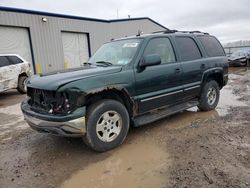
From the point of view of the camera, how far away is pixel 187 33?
5391 millimetres

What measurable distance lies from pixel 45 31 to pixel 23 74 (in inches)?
237

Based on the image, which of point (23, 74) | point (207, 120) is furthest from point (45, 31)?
point (207, 120)

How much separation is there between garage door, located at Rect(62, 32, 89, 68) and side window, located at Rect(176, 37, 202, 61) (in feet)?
41.4

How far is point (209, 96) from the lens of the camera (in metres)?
5.86

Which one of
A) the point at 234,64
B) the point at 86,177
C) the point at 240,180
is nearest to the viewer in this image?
the point at 240,180

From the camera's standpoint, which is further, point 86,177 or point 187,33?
point 187,33

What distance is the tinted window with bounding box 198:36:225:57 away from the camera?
5673mm

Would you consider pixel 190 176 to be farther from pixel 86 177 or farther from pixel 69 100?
pixel 69 100

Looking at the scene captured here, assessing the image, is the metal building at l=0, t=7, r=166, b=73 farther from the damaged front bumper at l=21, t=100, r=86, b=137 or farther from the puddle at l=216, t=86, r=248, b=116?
the damaged front bumper at l=21, t=100, r=86, b=137

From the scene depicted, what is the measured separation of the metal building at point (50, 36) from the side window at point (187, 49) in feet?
37.4

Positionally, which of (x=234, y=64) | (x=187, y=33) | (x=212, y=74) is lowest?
(x=234, y=64)

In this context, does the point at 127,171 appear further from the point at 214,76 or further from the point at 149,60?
the point at 214,76

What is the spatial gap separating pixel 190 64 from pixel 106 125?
247 centimetres

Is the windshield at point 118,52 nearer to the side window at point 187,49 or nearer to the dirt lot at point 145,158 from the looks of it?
the side window at point 187,49
